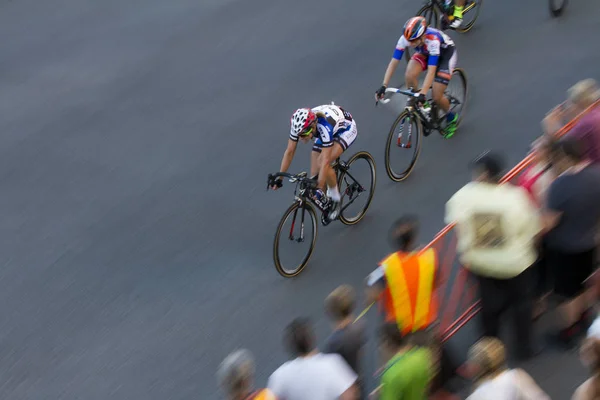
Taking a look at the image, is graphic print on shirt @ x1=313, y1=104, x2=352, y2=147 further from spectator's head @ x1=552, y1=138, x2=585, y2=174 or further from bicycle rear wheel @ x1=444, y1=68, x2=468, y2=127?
spectator's head @ x1=552, y1=138, x2=585, y2=174

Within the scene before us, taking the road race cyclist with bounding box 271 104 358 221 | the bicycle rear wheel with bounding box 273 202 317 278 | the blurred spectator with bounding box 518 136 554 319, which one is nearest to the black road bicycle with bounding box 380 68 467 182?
the road race cyclist with bounding box 271 104 358 221

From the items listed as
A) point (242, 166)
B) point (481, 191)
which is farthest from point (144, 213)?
point (481, 191)

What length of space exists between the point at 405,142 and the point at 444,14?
11.1ft

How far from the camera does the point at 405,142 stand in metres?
11.5

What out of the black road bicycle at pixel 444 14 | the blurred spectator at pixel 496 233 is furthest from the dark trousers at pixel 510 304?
the black road bicycle at pixel 444 14

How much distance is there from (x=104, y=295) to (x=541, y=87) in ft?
21.5

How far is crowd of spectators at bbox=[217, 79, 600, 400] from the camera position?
20.2 ft

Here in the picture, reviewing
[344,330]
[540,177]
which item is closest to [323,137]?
[540,177]

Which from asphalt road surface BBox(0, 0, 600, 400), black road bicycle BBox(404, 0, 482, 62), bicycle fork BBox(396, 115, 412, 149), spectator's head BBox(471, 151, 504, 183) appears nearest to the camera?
spectator's head BBox(471, 151, 504, 183)

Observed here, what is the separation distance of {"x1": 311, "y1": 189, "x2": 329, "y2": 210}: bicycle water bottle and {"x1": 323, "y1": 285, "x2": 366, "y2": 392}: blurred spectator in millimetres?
3168

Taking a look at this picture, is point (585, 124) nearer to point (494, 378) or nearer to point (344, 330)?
point (344, 330)

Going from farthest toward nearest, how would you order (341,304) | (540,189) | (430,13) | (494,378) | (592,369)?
(430,13) → (540,189) → (341,304) → (494,378) → (592,369)

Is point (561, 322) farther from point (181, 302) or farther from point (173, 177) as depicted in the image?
point (173, 177)

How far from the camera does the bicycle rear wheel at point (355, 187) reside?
416 inches
